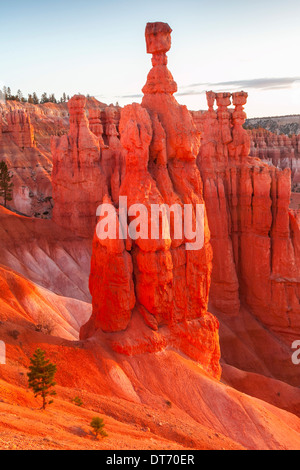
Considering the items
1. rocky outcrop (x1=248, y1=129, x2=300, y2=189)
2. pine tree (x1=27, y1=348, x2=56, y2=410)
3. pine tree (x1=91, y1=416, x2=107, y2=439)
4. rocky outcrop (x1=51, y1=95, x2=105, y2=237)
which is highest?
rocky outcrop (x1=248, y1=129, x2=300, y2=189)

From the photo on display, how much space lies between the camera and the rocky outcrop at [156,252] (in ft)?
60.5

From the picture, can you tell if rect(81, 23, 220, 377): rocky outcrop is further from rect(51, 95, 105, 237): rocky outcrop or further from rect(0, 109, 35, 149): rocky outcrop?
rect(0, 109, 35, 149): rocky outcrop

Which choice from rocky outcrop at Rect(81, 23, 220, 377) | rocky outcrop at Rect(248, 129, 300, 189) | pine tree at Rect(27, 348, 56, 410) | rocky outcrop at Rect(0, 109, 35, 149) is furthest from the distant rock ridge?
rocky outcrop at Rect(248, 129, 300, 189)

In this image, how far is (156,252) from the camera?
18750 mm

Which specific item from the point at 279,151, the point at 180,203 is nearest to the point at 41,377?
the point at 180,203

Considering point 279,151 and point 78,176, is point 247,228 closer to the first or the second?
point 78,176

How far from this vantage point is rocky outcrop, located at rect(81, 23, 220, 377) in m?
18.5

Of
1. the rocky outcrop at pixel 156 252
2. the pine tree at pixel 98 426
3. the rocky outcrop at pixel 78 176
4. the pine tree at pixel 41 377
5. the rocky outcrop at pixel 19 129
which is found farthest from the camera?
the rocky outcrop at pixel 19 129

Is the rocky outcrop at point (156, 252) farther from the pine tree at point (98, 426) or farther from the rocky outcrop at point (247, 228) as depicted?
the rocky outcrop at point (247, 228)

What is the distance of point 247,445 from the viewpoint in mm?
16375

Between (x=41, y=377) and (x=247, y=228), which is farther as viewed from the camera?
(x=247, y=228)

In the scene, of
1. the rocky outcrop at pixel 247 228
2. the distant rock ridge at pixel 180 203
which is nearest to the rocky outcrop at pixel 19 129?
the distant rock ridge at pixel 180 203
